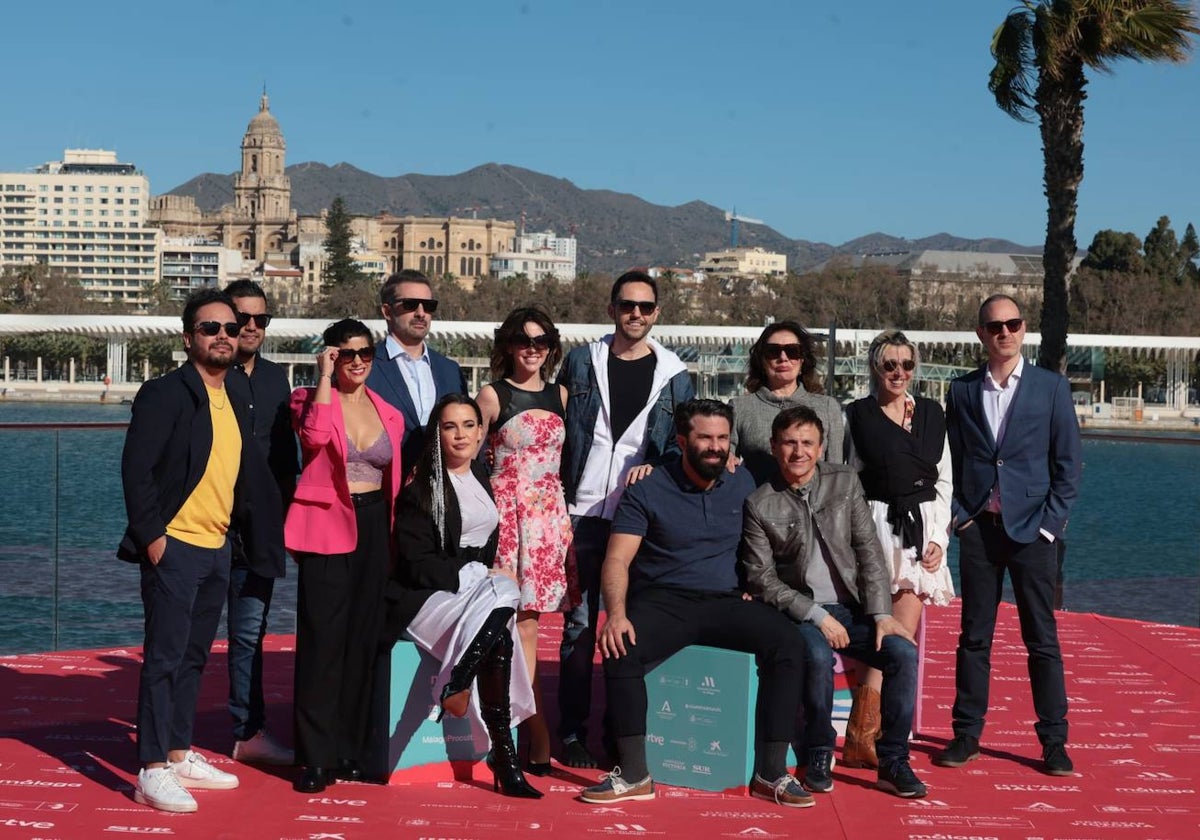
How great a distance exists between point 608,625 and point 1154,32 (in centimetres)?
896

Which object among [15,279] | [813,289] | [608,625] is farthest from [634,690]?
[15,279]

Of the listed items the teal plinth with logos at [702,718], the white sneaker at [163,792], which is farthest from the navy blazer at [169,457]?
the teal plinth with logos at [702,718]

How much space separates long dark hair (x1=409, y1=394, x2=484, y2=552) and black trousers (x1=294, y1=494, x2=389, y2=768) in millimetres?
A: 127

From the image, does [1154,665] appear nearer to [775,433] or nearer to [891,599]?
[891,599]

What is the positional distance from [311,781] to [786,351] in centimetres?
184

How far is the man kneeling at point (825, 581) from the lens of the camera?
13.6ft

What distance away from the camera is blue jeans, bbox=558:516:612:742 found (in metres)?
4.42

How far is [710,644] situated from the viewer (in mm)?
4195

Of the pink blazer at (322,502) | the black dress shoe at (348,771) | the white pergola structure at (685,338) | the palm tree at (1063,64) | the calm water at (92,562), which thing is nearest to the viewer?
the pink blazer at (322,502)

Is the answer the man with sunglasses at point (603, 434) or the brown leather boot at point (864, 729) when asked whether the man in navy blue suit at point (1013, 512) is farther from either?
the man with sunglasses at point (603, 434)

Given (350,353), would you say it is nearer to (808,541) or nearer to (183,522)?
(183,522)

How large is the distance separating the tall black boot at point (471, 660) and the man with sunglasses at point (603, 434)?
44 cm

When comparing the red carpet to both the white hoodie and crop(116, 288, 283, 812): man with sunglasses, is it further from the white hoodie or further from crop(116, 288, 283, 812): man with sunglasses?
the white hoodie

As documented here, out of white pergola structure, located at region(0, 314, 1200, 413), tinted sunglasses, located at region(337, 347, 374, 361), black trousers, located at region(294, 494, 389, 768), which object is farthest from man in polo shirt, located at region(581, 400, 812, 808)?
white pergola structure, located at region(0, 314, 1200, 413)
